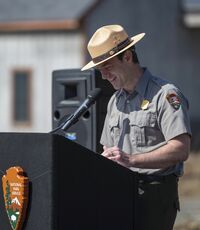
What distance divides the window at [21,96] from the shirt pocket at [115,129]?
13.9 meters

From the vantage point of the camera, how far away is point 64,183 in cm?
416

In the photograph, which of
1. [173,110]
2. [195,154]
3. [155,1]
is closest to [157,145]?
[173,110]

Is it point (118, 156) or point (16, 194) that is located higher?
point (118, 156)

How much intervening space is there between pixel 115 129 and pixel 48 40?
528 inches

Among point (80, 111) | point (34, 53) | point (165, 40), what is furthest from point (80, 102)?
point (165, 40)

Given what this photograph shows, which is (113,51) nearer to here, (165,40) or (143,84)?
(143,84)

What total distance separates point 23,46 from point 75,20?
1.58 m

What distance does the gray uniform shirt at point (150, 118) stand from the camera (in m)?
4.57

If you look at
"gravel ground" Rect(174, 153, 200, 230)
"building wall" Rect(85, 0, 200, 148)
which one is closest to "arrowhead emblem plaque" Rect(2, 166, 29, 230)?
Result: "gravel ground" Rect(174, 153, 200, 230)

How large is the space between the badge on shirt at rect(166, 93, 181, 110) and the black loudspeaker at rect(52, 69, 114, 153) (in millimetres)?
1320

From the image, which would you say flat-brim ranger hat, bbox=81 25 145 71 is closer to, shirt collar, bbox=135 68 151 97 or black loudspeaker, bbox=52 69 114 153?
shirt collar, bbox=135 68 151 97

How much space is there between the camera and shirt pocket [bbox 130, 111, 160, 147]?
4645 millimetres

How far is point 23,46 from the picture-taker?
18453 millimetres

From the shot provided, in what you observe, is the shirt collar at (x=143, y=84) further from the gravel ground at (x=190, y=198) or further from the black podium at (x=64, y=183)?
the gravel ground at (x=190, y=198)
